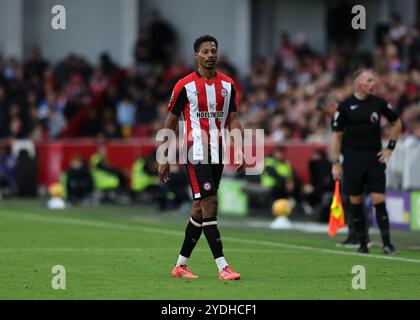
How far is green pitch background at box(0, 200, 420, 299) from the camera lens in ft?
38.4

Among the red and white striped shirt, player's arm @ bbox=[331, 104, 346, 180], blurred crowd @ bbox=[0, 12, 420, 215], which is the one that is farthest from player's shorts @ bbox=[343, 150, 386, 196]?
blurred crowd @ bbox=[0, 12, 420, 215]

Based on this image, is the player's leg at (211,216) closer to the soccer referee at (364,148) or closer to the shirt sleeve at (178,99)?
the shirt sleeve at (178,99)

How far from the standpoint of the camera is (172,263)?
14.6 meters

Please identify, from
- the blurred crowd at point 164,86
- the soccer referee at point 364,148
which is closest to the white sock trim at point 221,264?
the soccer referee at point 364,148

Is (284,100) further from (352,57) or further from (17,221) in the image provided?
(17,221)

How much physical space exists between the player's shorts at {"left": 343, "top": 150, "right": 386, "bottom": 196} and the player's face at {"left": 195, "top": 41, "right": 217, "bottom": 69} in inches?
161

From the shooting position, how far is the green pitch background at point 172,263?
38.4 feet

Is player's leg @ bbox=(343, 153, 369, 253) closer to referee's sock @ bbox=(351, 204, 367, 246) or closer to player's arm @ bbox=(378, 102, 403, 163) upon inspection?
referee's sock @ bbox=(351, 204, 367, 246)

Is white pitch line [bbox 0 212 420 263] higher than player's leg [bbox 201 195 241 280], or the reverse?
player's leg [bbox 201 195 241 280]

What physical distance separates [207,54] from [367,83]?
3.95 m

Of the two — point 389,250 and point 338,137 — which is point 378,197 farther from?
point 338,137

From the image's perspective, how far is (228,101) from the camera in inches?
512

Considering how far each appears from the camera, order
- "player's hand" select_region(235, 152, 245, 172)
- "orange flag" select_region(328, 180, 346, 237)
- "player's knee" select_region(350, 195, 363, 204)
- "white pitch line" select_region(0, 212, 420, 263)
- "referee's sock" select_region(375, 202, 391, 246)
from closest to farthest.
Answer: "player's hand" select_region(235, 152, 245, 172), "white pitch line" select_region(0, 212, 420, 263), "referee's sock" select_region(375, 202, 391, 246), "player's knee" select_region(350, 195, 363, 204), "orange flag" select_region(328, 180, 346, 237)
